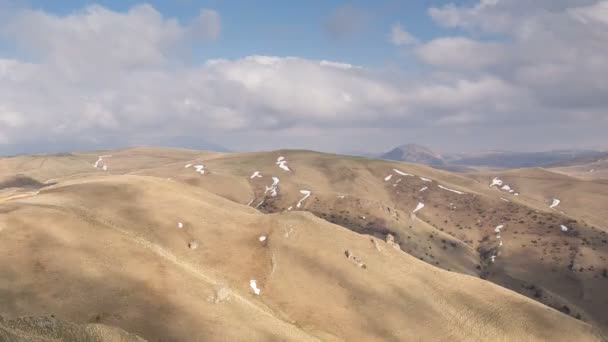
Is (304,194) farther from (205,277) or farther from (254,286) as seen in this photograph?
(205,277)

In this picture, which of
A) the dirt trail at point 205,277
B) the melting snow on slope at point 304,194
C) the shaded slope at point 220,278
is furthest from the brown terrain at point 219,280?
the melting snow on slope at point 304,194

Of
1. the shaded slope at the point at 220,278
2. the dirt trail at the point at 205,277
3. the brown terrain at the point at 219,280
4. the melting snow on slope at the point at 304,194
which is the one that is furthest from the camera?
the melting snow on slope at the point at 304,194

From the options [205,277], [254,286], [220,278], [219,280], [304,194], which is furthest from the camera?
[304,194]

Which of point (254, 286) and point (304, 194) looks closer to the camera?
point (254, 286)

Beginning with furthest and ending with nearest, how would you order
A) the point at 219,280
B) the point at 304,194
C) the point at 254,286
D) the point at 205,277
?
the point at 304,194 < the point at 254,286 < the point at 219,280 < the point at 205,277

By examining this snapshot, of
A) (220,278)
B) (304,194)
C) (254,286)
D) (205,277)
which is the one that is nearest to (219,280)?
(220,278)

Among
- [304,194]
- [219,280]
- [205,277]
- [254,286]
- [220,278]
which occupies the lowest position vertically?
[254,286]

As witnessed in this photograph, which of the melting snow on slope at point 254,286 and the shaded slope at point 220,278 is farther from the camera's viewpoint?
the melting snow on slope at point 254,286

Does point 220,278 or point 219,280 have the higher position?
point 219,280

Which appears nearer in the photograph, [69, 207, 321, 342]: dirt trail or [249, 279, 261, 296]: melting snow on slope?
[69, 207, 321, 342]: dirt trail

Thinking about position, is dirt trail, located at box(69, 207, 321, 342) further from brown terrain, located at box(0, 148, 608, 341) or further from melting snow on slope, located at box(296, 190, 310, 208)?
melting snow on slope, located at box(296, 190, 310, 208)

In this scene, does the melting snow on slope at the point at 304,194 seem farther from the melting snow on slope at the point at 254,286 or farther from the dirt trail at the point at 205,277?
the dirt trail at the point at 205,277

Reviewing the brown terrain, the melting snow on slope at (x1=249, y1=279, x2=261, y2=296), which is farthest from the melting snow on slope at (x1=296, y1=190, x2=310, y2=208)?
the melting snow on slope at (x1=249, y1=279, x2=261, y2=296)
